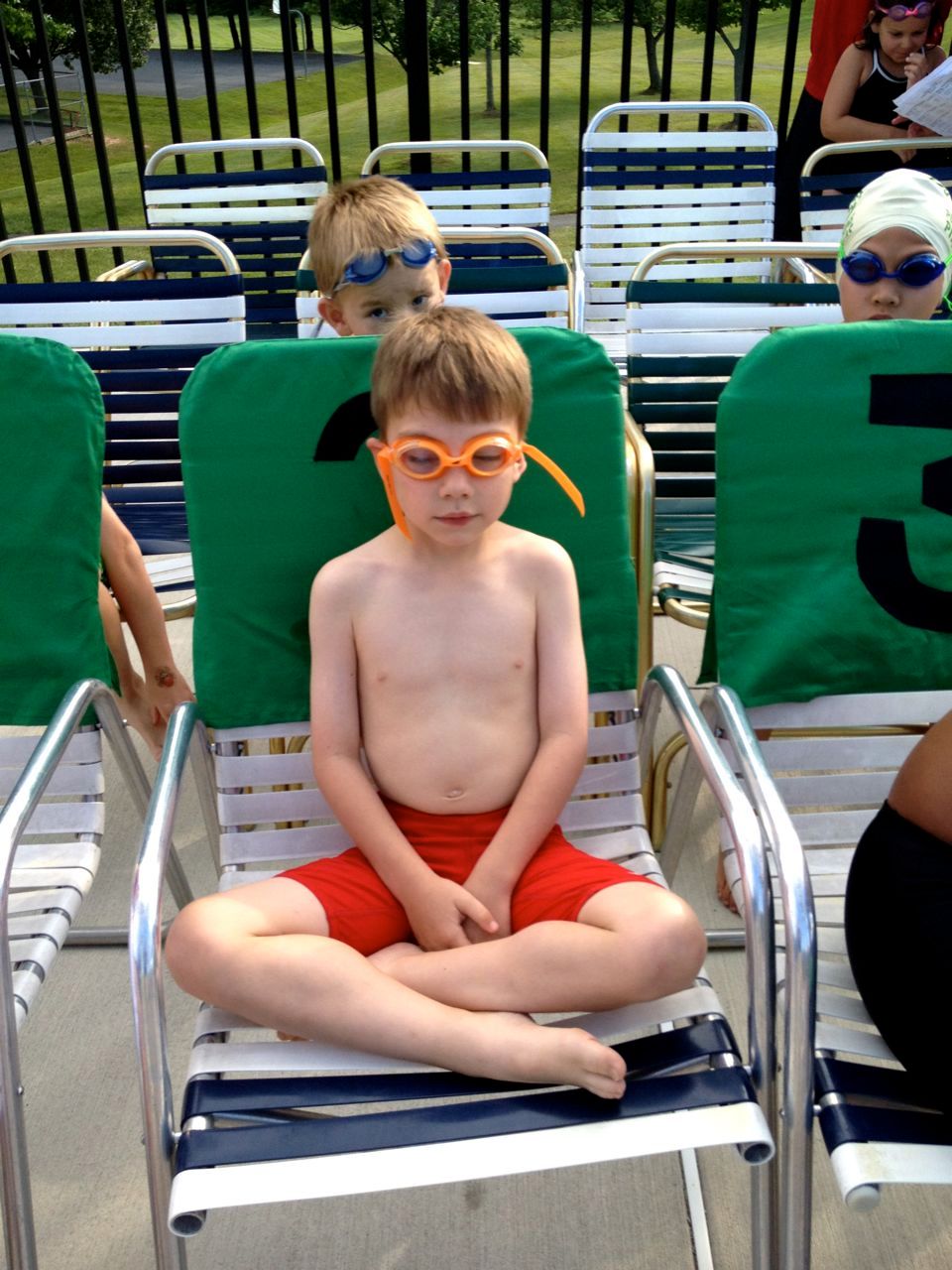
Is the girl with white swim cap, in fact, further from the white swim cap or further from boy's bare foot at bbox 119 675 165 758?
boy's bare foot at bbox 119 675 165 758

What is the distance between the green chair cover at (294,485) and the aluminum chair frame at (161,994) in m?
0.32

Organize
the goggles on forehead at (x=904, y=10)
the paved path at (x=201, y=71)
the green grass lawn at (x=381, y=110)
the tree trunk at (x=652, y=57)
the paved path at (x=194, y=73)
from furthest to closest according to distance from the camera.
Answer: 1. the paved path at (x=201, y=71)
2. the paved path at (x=194, y=73)
3. the green grass lawn at (x=381, y=110)
4. the tree trunk at (x=652, y=57)
5. the goggles on forehead at (x=904, y=10)

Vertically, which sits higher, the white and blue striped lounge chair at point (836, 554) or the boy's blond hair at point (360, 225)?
the boy's blond hair at point (360, 225)

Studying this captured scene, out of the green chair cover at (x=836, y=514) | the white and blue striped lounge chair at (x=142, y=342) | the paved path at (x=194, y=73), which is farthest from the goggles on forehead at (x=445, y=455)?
the paved path at (x=194, y=73)

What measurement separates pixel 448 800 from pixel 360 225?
4.34ft

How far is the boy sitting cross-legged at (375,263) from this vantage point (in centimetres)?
238

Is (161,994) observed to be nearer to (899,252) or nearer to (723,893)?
(723,893)

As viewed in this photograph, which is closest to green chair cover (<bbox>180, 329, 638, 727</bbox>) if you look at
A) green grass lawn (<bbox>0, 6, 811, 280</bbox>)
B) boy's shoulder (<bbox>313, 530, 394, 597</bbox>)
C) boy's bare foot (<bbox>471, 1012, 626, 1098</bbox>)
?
boy's shoulder (<bbox>313, 530, 394, 597</bbox>)

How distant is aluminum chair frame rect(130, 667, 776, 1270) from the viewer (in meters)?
1.26

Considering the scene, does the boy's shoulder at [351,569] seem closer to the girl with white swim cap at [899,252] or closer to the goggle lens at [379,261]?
the goggle lens at [379,261]

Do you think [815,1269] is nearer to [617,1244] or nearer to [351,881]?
[617,1244]

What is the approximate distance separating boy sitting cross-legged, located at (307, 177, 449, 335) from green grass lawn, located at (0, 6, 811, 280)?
30.0 ft

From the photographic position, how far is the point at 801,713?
1879mm

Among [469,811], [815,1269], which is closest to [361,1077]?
[469,811]
